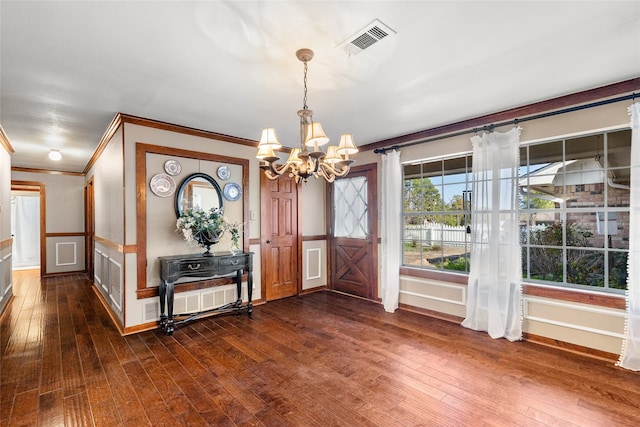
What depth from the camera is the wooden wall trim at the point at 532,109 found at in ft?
9.14

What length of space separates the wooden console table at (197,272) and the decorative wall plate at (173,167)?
1082mm

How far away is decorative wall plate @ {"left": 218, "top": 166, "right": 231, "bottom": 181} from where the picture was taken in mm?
4320

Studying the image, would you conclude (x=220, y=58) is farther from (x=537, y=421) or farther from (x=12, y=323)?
(x=12, y=323)

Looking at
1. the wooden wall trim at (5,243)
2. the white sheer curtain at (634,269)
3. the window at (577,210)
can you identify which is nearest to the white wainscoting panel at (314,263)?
the window at (577,210)

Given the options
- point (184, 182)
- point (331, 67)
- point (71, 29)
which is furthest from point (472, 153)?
point (71, 29)

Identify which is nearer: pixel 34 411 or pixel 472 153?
pixel 34 411

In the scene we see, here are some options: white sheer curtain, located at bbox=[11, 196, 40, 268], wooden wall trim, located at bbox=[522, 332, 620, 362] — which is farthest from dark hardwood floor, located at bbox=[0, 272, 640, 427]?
white sheer curtain, located at bbox=[11, 196, 40, 268]

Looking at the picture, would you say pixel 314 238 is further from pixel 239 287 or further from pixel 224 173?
pixel 224 173

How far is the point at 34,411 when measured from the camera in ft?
6.86

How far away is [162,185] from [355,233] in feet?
10.1

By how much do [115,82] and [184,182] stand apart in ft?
4.87

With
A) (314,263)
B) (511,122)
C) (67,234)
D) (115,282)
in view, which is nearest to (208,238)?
(115,282)

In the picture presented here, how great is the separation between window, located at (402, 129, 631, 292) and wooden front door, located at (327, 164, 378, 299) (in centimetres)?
110

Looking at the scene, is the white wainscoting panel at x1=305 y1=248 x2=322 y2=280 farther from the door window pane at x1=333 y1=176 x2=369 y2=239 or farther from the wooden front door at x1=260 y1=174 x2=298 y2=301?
the door window pane at x1=333 y1=176 x2=369 y2=239
